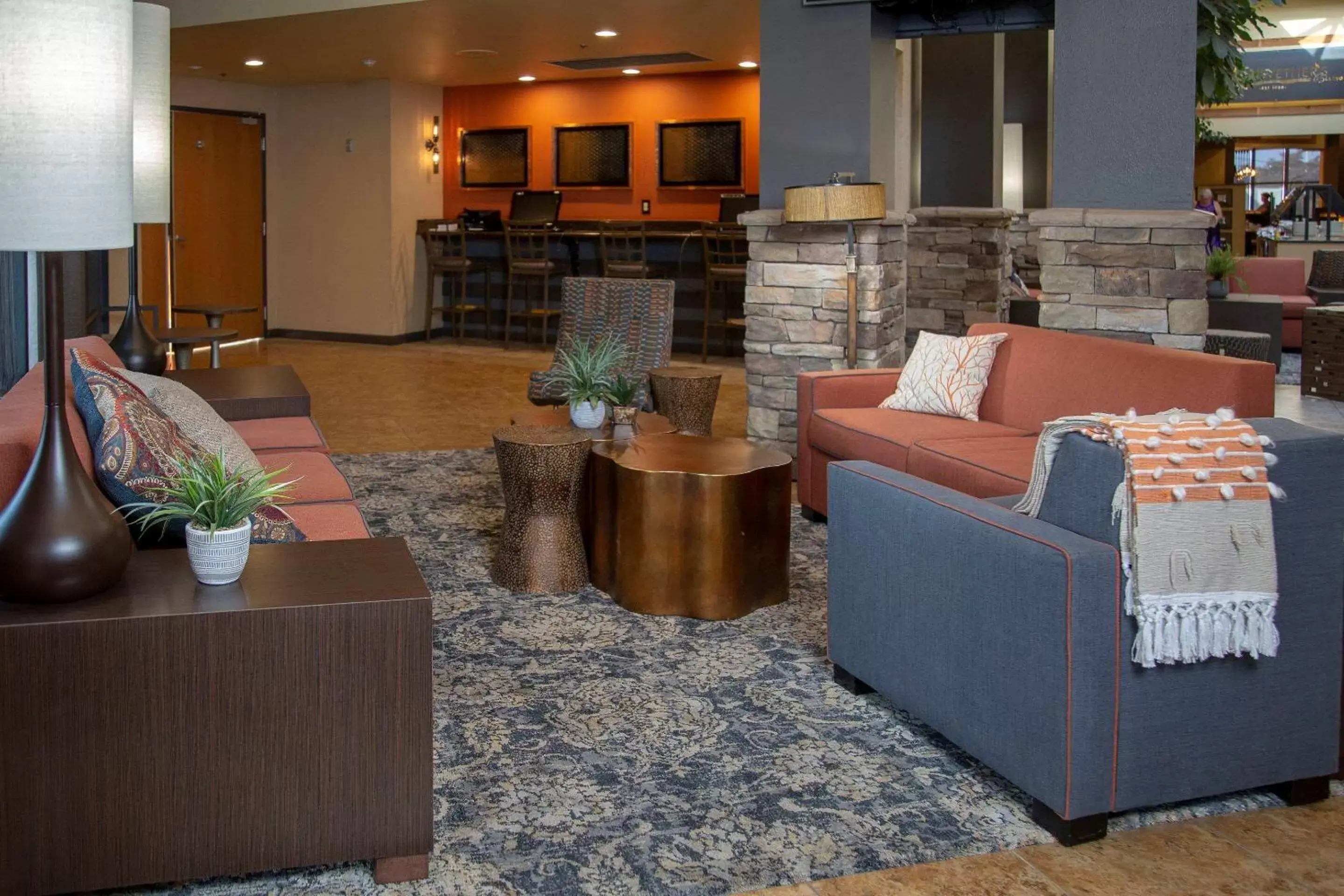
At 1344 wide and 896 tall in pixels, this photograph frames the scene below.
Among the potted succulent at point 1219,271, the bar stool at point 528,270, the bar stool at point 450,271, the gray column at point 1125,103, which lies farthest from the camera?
the bar stool at point 450,271

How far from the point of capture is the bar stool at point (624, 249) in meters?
10.4

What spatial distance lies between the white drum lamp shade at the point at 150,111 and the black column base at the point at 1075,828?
10.9 feet

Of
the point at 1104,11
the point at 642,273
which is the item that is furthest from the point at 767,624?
the point at 642,273

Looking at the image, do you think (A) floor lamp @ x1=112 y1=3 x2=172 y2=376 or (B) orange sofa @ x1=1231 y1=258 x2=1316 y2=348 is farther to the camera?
(B) orange sofa @ x1=1231 y1=258 x2=1316 y2=348

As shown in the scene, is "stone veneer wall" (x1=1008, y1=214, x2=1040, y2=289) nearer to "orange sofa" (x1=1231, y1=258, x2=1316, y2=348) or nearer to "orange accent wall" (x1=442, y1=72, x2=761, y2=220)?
"orange sofa" (x1=1231, y1=258, x2=1316, y2=348)

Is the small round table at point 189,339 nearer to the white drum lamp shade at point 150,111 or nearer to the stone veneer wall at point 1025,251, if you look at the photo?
the white drum lamp shade at point 150,111

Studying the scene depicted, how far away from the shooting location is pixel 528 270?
10.9 meters

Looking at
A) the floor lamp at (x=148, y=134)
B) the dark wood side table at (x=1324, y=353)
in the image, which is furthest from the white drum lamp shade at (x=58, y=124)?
the dark wood side table at (x=1324, y=353)

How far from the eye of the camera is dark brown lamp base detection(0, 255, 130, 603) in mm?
1971

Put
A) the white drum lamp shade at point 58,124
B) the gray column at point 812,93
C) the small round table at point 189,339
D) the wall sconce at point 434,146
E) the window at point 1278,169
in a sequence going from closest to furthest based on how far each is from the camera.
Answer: the white drum lamp shade at point 58,124
the small round table at point 189,339
the gray column at point 812,93
the wall sconce at point 434,146
the window at point 1278,169

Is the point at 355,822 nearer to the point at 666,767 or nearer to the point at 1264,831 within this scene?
the point at 666,767

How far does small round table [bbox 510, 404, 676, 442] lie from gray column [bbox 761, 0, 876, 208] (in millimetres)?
1638

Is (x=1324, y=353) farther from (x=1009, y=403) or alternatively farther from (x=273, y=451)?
(x=273, y=451)

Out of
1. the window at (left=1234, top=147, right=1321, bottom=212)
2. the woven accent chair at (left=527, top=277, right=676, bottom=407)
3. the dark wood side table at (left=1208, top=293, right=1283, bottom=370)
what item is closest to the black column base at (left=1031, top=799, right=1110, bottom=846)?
the woven accent chair at (left=527, top=277, right=676, bottom=407)
